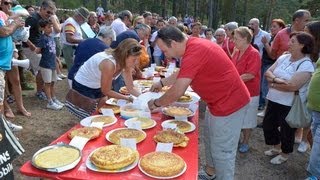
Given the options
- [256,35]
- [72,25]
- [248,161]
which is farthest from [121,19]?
[248,161]

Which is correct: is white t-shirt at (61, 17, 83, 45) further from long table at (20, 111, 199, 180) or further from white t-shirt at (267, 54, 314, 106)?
white t-shirt at (267, 54, 314, 106)

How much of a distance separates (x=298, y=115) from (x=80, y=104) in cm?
228

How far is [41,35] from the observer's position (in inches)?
191

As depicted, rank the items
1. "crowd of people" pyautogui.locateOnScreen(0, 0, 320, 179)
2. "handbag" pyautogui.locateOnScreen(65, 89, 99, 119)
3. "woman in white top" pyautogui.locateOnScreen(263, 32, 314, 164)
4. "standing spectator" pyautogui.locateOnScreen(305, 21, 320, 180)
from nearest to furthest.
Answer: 1. "crowd of people" pyautogui.locateOnScreen(0, 0, 320, 179)
2. "standing spectator" pyautogui.locateOnScreen(305, 21, 320, 180)
3. "handbag" pyautogui.locateOnScreen(65, 89, 99, 119)
4. "woman in white top" pyautogui.locateOnScreen(263, 32, 314, 164)

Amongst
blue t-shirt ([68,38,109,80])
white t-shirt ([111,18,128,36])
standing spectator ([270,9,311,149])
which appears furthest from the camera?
white t-shirt ([111,18,128,36])

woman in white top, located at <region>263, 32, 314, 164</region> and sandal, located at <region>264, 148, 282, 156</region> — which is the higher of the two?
woman in white top, located at <region>263, 32, 314, 164</region>

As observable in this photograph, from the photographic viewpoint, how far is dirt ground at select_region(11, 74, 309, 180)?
11.3ft

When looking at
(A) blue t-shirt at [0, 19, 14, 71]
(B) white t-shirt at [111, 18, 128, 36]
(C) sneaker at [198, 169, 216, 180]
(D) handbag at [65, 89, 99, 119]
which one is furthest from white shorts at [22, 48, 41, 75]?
(C) sneaker at [198, 169, 216, 180]

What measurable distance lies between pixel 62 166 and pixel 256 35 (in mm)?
4823

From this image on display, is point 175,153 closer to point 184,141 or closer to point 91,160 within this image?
point 184,141

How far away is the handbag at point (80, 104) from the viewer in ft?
9.67

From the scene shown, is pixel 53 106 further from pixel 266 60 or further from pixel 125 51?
pixel 266 60

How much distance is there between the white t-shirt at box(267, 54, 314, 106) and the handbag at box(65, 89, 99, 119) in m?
2.02

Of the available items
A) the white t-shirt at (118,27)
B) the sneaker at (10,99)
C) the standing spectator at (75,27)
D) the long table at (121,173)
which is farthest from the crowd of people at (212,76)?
the white t-shirt at (118,27)
